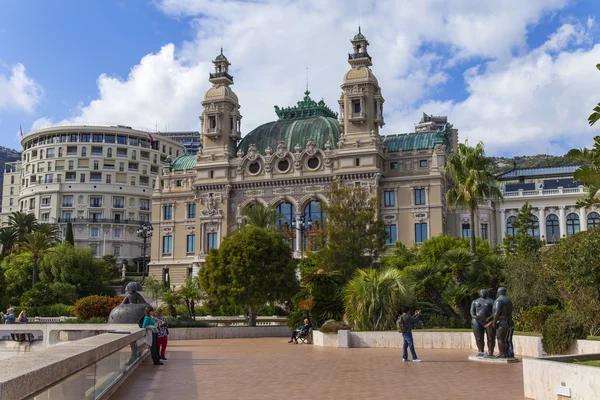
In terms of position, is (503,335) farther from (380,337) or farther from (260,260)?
(260,260)

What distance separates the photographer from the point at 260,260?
148ft

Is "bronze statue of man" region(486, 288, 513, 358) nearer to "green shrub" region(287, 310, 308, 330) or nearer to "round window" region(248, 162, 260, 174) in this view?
"green shrub" region(287, 310, 308, 330)

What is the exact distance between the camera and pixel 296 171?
79.2m

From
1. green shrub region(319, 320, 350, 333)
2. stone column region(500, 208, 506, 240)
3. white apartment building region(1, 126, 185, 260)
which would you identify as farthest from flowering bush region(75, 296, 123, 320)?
white apartment building region(1, 126, 185, 260)

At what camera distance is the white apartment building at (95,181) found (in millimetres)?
111406

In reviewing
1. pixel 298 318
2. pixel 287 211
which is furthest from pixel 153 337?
pixel 287 211

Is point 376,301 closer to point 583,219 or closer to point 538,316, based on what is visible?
point 538,316

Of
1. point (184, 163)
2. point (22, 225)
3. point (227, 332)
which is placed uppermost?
point (184, 163)

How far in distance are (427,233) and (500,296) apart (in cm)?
5386

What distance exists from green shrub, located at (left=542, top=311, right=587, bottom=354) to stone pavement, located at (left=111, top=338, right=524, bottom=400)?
155cm

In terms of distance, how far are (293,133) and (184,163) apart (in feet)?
56.0

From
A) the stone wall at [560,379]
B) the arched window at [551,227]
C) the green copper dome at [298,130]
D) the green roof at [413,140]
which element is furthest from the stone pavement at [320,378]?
the arched window at [551,227]

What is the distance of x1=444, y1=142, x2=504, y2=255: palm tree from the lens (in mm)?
39344

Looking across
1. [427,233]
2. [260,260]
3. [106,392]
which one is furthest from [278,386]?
[427,233]
